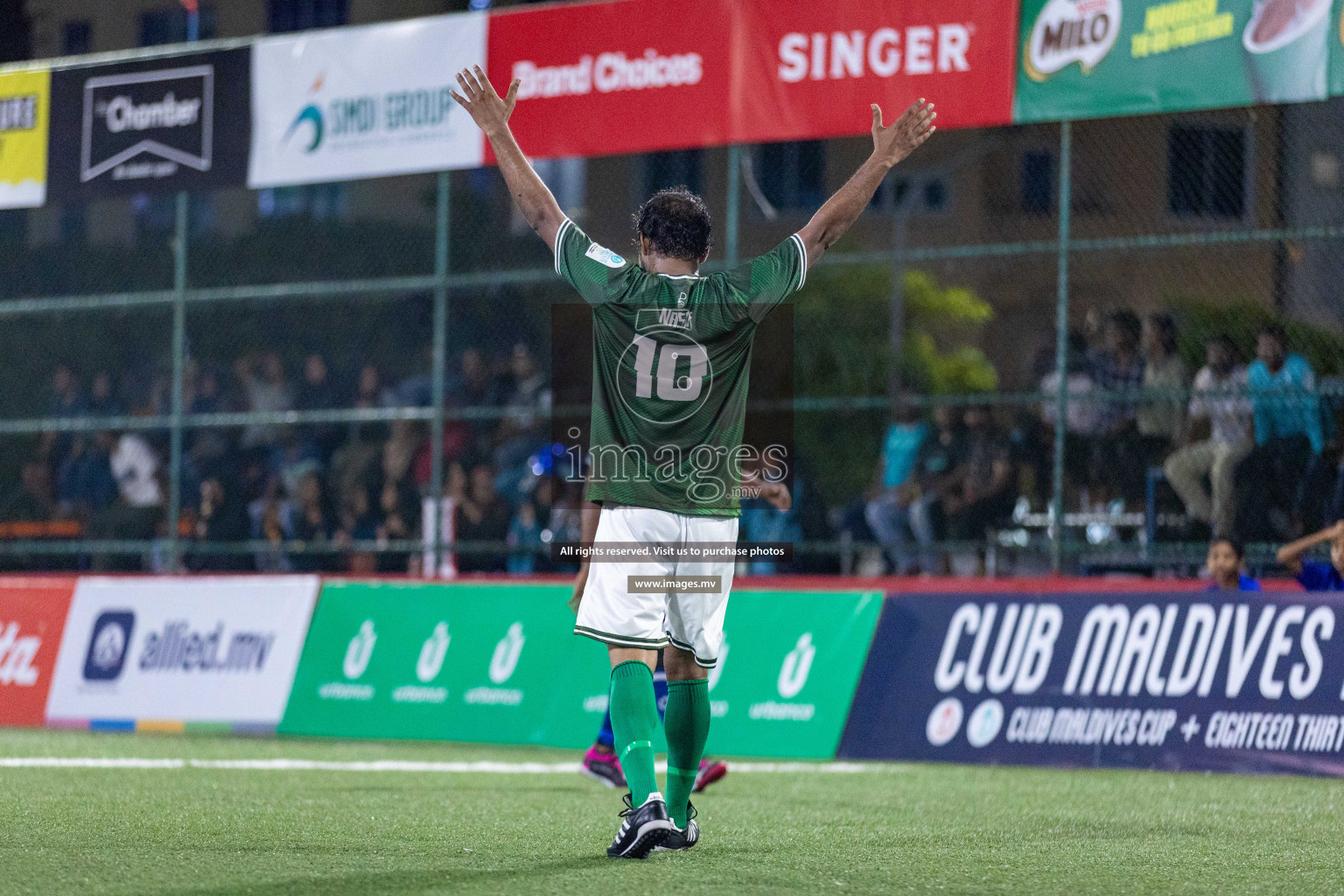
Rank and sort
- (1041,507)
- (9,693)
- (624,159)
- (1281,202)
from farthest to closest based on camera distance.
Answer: (624,159) → (1281,202) → (1041,507) → (9,693)

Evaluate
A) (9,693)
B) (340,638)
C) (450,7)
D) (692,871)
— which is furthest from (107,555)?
(450,7)

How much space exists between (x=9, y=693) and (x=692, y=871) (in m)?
9.54

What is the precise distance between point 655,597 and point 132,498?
11058 mm

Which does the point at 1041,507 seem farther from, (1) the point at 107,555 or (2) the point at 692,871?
(2) the point at 692,871

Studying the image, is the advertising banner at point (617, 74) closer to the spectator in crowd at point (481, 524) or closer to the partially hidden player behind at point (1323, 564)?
the spectator in crowd at point (481, 524)

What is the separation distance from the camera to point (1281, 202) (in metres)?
15.7

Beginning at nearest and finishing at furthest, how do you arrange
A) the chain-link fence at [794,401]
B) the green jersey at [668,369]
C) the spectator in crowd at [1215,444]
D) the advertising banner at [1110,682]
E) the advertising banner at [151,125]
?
the green jersey at [668,369] → the advertising banner at [1110,682] → the spectator in crowd at [1215,444] → the chain-link fence at [794,401] → the advertising banner at [151,125]

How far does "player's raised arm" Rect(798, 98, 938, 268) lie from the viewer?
19.1 ft

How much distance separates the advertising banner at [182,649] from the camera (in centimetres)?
1255

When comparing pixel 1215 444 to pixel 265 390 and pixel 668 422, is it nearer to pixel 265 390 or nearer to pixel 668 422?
pixel 668 422

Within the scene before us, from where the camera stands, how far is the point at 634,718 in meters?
5.65

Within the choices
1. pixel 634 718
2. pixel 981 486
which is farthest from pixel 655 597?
pixel 981 486

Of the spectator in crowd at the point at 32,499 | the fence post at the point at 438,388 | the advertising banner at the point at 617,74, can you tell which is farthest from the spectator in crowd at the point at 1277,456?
the spectator in crowd at the point at 32,499

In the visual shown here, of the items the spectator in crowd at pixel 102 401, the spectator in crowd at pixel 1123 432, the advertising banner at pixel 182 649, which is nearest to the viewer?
the advertising banner at pixel 182 649
